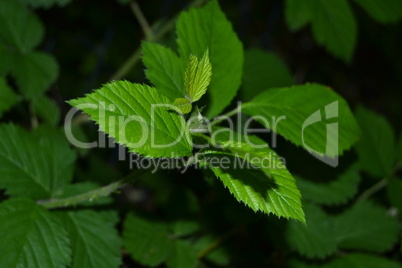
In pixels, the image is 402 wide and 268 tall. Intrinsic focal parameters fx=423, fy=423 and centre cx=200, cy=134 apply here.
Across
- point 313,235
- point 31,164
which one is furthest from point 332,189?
point 31,164

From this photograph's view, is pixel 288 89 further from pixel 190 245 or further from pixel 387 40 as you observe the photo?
pixel 387 40

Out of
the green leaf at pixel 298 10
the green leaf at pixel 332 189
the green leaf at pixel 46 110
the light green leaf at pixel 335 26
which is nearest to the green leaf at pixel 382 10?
the light green leaf at pixel 335 26

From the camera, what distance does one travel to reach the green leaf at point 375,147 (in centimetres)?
175

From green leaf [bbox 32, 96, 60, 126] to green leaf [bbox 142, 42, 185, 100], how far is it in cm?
72

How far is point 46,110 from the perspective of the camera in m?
1.60

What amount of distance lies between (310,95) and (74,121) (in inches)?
40.2

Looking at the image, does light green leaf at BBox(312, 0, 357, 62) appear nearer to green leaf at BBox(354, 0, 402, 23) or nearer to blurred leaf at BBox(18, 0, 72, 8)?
green leaf at BBox(354, 0, 402, 23)

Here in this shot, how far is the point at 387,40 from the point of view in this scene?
3.09 metres

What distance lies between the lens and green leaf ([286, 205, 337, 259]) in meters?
1.42

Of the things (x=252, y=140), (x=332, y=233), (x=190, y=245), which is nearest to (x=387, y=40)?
(x=332, y=233)

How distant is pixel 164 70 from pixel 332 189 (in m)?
0.85

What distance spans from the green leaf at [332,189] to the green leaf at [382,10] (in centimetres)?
67

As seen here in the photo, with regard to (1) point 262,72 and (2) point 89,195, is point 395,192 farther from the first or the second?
(2) point 89,195

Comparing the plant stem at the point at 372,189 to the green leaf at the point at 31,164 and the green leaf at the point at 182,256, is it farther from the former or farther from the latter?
the green leaf at the point at 31,164
